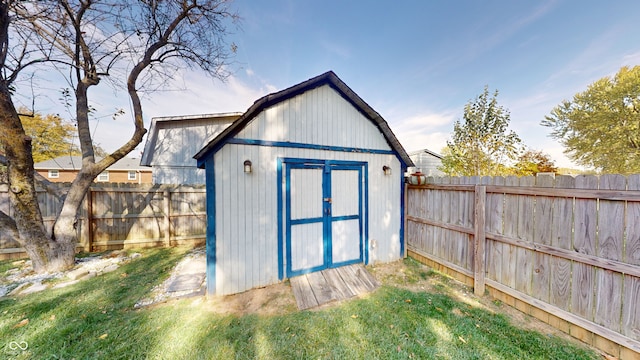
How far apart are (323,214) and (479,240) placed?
2.76m

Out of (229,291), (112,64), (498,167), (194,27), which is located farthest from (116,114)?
(498,167)

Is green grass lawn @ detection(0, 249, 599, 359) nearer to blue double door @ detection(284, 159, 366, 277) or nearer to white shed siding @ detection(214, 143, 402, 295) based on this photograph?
white shed siding @ detection(214, 143, 402, 295)

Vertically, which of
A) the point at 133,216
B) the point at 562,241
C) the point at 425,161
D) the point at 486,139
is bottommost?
the point at 133,216

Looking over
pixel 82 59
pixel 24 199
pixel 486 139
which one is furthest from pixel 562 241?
pixel 82 59

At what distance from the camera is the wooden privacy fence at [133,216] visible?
5070 millimetres

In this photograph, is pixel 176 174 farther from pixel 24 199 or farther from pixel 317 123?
pixel 317 123

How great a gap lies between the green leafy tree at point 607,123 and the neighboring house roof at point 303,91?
21212 mm

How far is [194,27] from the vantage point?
511 centimetres

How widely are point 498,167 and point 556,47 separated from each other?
13.7 feet

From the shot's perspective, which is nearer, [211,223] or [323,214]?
[211,223]

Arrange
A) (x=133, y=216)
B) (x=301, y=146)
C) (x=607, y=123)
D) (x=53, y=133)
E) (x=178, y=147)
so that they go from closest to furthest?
(x=301, y=146)
(x=133, y=216)
(x=178, y=147)
(x=53, y=133)
(x=607, y=123)

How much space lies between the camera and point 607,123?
1470 cm

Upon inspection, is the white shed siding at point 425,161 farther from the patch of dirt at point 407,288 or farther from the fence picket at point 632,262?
the fence picket at point 632,262

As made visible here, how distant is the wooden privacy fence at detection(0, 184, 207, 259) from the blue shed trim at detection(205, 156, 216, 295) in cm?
329
